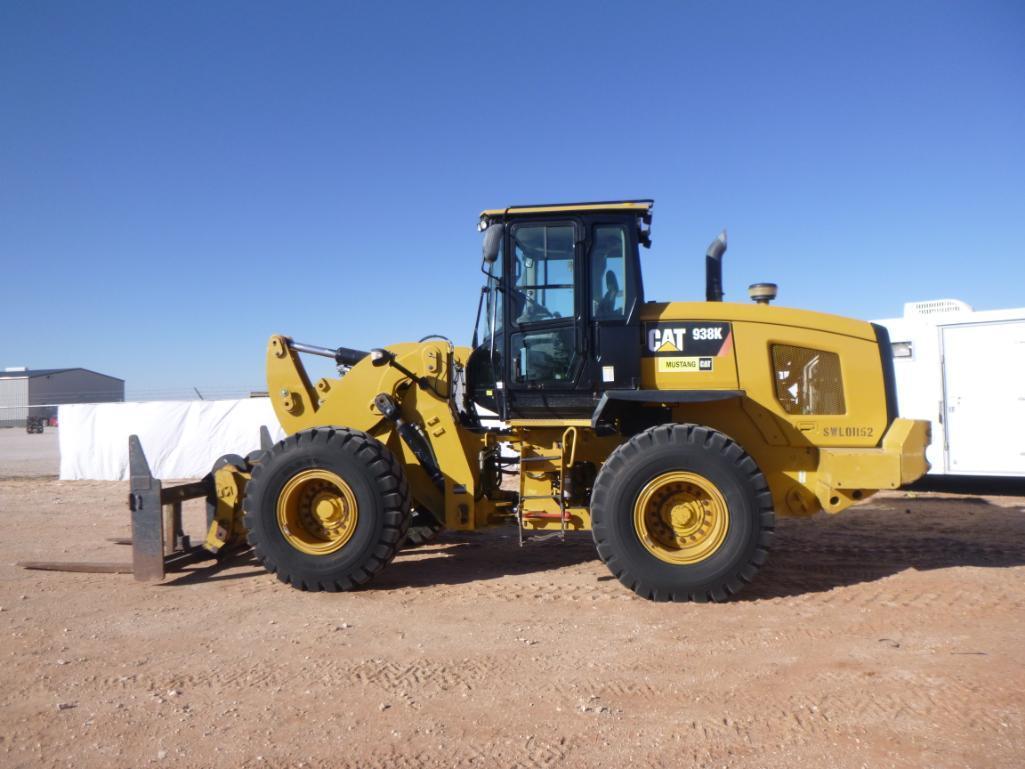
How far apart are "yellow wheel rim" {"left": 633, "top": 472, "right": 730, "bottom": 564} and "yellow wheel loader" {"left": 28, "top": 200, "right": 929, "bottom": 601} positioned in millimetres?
12

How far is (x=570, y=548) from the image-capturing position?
7566 millimetres

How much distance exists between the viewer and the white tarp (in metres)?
15.0

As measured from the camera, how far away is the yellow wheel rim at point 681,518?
18.2 feet

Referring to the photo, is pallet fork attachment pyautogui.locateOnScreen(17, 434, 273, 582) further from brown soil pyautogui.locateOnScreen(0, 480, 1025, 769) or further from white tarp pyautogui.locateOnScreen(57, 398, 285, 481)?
white tarp pyautogui.locateOnScreen(57, 398, 285, 481)

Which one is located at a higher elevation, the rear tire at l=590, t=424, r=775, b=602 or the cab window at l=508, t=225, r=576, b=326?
the cab window at l=508, t=225, r=576, b=326

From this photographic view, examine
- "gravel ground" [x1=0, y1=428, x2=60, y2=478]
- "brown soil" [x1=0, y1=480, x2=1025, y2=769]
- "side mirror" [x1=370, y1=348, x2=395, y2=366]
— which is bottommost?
"brown soil" [x1=0, y1=480, x2=1025, y2=769]

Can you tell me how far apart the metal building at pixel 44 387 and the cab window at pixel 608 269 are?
115 ft

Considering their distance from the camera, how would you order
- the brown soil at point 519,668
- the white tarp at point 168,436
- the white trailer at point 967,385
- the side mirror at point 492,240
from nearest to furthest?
the brown soil at point 519,668 < the side mirror at point 492,240 < the white trailer at point 967,385 < the white tarp at point 168,436

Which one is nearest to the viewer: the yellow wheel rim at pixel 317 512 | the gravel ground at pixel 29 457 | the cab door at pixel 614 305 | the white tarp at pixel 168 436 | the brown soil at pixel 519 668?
the brown soil at pixel 519 668

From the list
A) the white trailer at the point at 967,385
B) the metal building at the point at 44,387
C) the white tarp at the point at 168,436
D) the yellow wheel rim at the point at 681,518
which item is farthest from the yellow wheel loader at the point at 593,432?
the metal building at the point at 44,387

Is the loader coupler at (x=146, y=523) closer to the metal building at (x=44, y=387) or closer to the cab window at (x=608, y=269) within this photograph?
the cab window at (x=608, y=269)

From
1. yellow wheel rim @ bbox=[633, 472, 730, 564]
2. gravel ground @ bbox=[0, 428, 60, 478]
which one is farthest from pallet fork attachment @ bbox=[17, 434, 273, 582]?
gravel ground @ bbox=[0, 428, 60, 478]

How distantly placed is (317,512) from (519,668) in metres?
2.44

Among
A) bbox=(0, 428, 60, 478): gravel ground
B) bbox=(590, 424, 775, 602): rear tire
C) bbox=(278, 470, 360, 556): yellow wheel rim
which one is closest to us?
bbox=(590, 424, 775, 602): rear tire
